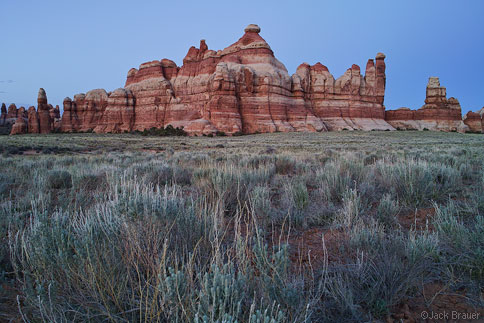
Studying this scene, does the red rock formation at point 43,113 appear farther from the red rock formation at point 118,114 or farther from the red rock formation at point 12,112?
the red rock formation at point 12,112

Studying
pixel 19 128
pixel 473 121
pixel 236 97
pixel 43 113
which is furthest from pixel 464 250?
pixel 473 121

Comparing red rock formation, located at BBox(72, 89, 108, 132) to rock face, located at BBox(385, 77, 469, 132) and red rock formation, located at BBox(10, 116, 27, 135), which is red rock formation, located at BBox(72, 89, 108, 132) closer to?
red rock formation, located at BBox(10, 116, 27, 135)

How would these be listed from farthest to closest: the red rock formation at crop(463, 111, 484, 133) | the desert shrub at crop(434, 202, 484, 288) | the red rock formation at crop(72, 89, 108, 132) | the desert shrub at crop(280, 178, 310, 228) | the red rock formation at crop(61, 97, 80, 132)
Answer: the red rock formation at crop(61, 97, 80, 132) → the red rock formation at crop(72, 89, 108, 132) → the red rock formation at crop(463, 111, 484, 133) → the desert shrub at crop(280, 178, 310, 228) → the desert shrub at crop(434, 202, 484, 288)

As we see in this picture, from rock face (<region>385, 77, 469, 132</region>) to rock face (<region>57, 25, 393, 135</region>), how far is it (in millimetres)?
6187

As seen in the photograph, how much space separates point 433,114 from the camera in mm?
62875

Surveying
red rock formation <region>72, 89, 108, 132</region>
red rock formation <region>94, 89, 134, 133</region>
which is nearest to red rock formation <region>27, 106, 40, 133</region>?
red rock formation <region>72, 89, 108, 132</region>

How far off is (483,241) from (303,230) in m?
1.54

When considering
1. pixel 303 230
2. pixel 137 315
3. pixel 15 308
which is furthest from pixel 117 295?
pixel 303 230

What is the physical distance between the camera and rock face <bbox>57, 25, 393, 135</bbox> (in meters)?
48.7

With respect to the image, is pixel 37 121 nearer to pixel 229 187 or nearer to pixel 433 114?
pixel 229 187

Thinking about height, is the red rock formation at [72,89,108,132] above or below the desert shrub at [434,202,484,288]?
above

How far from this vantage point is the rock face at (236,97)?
48.7 metres

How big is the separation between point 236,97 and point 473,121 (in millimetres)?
59285

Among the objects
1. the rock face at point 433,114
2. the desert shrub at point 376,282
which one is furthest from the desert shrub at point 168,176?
the rock face at point 433,114
